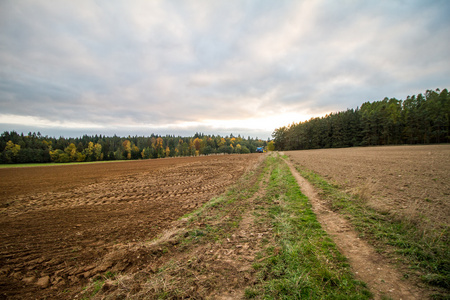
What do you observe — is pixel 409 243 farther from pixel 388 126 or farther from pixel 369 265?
pixel 388 126

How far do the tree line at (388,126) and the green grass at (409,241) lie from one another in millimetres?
80720

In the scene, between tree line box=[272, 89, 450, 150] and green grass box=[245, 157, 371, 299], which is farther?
tree line box=[272, 89, 450, 150]

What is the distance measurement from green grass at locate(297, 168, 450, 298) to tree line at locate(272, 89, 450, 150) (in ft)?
265

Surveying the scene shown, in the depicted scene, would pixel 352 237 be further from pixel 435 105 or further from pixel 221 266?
pixel 435 105

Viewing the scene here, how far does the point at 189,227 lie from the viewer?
6.62 meters

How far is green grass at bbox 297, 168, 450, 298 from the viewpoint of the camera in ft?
11.7

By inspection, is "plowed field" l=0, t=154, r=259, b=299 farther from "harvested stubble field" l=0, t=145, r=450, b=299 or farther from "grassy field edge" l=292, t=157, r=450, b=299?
"grassy field edge" l=292, t=157, r=450, b=299

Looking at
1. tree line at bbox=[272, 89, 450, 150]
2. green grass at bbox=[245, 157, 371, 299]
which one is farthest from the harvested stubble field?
tree line at bbox=[272, 89, 450, 150]

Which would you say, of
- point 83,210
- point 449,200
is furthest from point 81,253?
point 449,200

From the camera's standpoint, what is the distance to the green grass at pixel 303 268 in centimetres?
319

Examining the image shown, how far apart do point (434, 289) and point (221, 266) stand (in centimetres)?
428

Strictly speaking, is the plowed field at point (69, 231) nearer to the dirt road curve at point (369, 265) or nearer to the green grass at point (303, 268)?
the green grass at point (303, 268)

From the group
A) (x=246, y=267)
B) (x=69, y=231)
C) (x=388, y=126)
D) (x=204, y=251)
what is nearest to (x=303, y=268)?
(x=246, y=267)

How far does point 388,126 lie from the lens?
65438 millimetres
